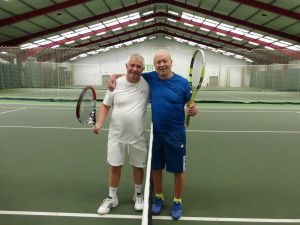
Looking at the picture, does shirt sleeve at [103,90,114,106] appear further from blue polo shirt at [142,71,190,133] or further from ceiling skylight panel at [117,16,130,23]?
ceiling skylight panel at [117,16,130,23]

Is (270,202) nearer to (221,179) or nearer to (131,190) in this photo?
(221,179)

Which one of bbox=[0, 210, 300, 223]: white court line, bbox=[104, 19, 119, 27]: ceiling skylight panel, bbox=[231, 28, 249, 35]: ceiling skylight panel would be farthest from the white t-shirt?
bbox=[231, 28, 249, 35]: ceiling skylight panel

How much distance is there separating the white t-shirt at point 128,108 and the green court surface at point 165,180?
0.82 metres

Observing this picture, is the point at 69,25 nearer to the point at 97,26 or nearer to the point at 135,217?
the point at 97,26

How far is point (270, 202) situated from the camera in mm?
3041

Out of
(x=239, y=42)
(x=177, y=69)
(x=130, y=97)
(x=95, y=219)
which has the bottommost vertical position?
(x=95, y=219)

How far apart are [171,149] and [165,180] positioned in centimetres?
121

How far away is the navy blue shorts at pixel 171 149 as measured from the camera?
2.58 meters

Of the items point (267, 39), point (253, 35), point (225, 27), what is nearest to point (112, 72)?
point (225, 27)

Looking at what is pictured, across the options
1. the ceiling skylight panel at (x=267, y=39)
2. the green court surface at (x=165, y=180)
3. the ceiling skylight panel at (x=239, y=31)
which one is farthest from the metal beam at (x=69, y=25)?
the green court surface at (x=165, y=180)

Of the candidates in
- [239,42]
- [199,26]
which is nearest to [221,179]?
[199,26]

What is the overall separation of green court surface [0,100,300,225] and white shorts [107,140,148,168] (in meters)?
0.52

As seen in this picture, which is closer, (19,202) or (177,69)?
(19,202)

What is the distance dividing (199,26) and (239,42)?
6.69 metres
